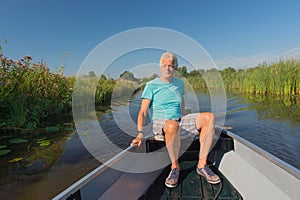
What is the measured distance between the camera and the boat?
1.24m

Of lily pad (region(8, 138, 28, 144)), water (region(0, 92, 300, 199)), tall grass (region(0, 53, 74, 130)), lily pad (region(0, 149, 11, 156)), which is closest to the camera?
water (region(0, 92, 300, 199))

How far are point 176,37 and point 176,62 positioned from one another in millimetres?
414

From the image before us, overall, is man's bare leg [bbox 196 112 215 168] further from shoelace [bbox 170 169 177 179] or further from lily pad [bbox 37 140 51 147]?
lily pad [bbox 37 140 51 147]

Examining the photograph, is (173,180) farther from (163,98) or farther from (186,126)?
(163,98)

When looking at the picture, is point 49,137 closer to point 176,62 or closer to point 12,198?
point 12,198

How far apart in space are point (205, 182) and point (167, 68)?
110 centimetres

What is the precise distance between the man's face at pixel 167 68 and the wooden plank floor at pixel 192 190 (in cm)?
98

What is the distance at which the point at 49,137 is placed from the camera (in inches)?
169

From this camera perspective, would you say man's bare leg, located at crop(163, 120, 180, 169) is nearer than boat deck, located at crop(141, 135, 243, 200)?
No

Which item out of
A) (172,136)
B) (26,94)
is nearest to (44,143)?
(26,94)

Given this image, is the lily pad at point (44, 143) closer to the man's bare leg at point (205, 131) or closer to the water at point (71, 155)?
the water at point (71, 155)

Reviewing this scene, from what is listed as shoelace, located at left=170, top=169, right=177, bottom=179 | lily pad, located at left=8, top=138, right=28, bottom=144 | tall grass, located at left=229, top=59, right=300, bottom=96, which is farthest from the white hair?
tall grass, located at left=229, top=59, right=300, bottom=96

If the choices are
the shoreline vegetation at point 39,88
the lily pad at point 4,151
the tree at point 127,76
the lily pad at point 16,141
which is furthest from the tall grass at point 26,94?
the tree at point 127,76

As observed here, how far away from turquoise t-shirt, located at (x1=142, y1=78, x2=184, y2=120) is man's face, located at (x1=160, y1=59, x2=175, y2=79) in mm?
85
